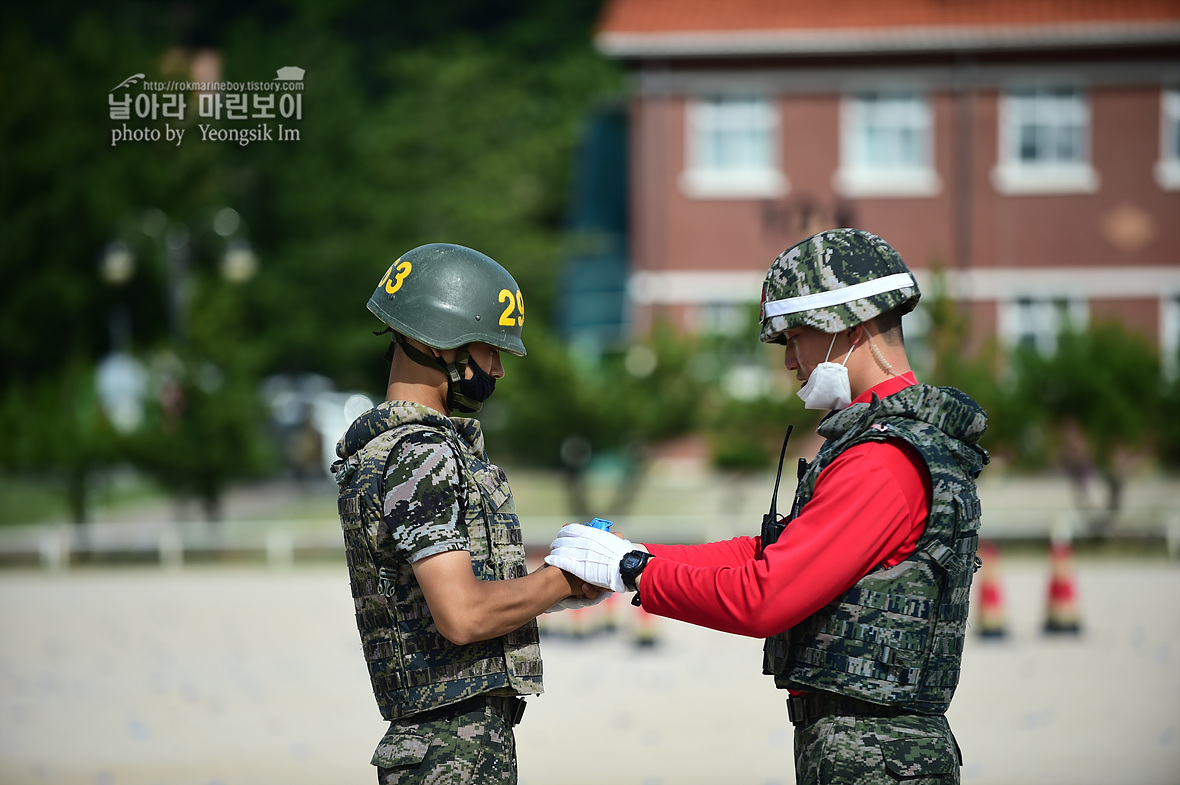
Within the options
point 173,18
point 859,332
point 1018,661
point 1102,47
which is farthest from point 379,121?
point 859,332

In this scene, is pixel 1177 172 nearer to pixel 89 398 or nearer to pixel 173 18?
pixel 89 398

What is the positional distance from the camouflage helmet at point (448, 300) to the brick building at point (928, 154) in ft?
76.0

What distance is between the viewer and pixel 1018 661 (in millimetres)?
10969

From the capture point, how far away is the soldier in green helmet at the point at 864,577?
3.15 m

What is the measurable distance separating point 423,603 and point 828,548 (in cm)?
101

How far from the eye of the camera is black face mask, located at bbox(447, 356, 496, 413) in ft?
11.6

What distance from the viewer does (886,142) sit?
26.8 m

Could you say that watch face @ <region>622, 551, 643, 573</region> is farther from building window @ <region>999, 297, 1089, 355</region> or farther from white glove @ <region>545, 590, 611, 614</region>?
building window @ <region>999, 297, 1089, 355</region>

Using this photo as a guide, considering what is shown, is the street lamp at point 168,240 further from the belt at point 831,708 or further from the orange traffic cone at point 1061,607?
the belt at point 831,708

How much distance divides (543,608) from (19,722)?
7148mm

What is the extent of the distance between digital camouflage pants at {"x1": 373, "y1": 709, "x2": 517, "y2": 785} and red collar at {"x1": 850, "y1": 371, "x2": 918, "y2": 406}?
1.26 m

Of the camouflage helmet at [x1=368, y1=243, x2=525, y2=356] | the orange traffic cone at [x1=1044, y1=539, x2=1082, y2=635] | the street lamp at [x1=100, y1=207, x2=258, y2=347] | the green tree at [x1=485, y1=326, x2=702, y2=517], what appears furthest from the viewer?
the street lamp at [x1=100, y1=207, x2=258, y2=347]

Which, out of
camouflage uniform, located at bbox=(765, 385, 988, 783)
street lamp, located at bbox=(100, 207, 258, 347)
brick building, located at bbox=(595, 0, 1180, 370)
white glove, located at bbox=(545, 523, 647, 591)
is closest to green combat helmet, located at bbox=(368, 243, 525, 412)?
white glove, located at bbox=(545, 523, 647, 591)

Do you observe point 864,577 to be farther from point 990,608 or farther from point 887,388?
point 990,608
